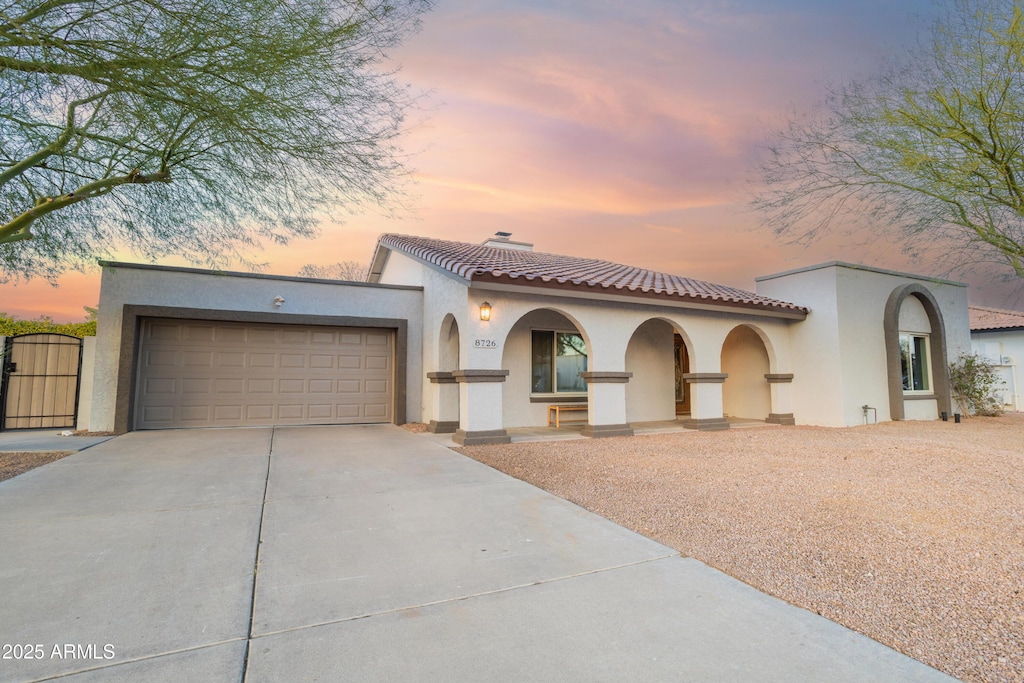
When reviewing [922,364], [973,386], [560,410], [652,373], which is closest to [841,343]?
[922,364]

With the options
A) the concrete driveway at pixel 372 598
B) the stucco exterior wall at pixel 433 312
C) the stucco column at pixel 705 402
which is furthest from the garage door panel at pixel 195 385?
the stucco column at pixel 705 402

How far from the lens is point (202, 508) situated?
4340 mm

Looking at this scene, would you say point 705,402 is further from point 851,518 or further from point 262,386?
point 262,386

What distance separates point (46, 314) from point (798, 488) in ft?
53.2

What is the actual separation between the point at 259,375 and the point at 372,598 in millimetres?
8718

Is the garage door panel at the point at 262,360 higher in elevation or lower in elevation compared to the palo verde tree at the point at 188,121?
lower

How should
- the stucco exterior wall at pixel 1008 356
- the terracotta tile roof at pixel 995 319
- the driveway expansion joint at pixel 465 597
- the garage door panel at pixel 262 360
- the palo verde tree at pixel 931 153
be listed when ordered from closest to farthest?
the driveway expansion joint at pixel 465 597 → the palo verde tree at pixel 931 153 → the garage door panel at pixel 262 360 → the stucco exterior wall at pixel 1008 356 → the terracotta tile roof at pixel 995 319

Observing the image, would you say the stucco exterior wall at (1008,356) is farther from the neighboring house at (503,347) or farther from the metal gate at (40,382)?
the metal gate at (40,382)

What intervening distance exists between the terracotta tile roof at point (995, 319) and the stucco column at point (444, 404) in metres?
17.7

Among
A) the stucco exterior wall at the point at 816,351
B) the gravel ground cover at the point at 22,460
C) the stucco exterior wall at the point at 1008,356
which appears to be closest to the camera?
the gravel ground cover at the point at 22,460

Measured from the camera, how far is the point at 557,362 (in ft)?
37.2

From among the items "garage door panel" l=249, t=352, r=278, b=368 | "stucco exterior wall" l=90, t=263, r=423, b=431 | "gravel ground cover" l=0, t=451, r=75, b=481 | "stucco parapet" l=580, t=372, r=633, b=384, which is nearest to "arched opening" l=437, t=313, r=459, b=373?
"stucco exterior wall" l=90, t=263, r=423, b=431

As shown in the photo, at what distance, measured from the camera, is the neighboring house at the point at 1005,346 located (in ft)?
52.4

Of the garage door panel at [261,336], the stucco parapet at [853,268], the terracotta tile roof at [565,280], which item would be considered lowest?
the garage door panel at [261,336]
